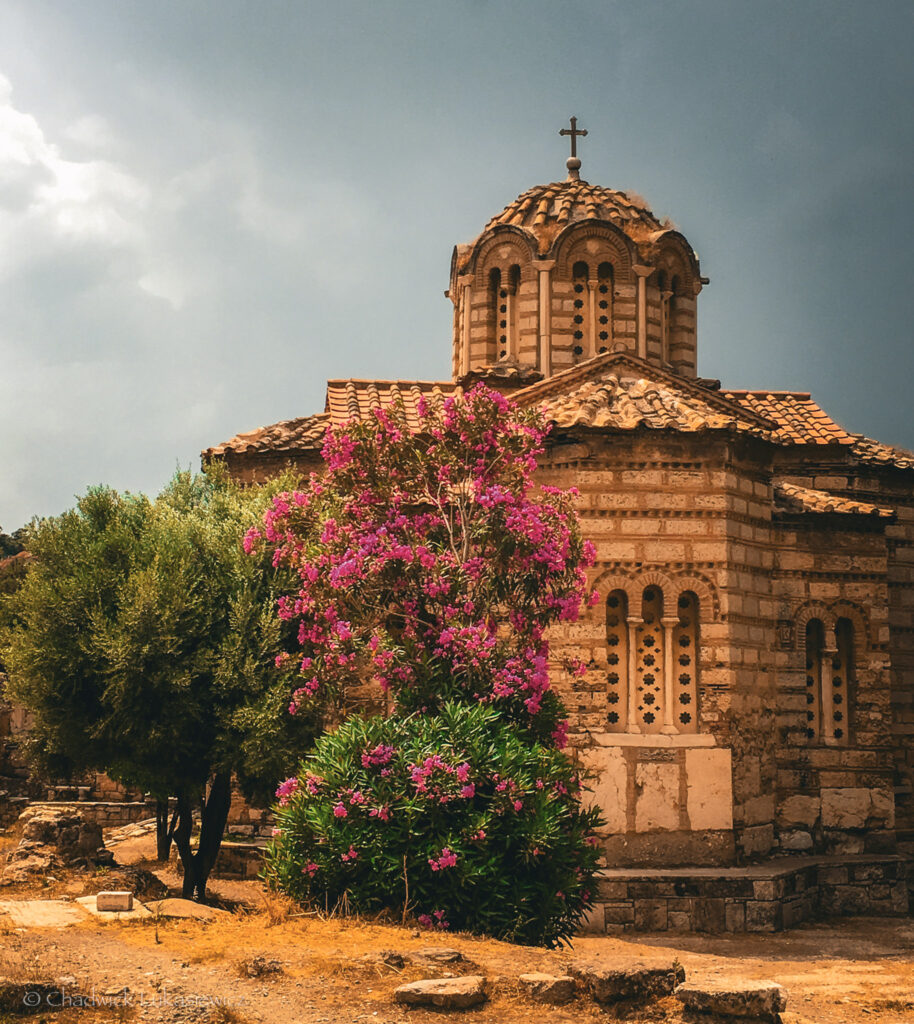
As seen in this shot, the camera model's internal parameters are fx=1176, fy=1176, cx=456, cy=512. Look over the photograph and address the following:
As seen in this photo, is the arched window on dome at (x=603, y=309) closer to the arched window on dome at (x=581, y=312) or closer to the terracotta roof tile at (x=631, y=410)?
the arched window on dome at (x=581, y=312)

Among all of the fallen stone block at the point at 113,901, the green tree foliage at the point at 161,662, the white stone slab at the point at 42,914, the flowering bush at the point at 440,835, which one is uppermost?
the green tree foliage at the point at 161,662

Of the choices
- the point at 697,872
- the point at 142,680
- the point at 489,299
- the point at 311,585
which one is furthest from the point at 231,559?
the point at 489,299

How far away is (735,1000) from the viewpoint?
268 inches

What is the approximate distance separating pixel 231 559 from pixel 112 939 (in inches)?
251

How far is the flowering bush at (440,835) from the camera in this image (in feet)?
30.0

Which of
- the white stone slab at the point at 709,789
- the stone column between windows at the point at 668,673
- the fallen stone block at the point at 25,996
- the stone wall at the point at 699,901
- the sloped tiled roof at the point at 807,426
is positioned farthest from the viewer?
the sloped tiled roof at the point at 807,426

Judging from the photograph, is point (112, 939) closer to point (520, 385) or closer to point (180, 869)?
point (180, 869)

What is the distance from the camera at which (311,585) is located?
11562 mm

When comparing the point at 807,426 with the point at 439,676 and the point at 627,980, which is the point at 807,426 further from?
the point at 627,980

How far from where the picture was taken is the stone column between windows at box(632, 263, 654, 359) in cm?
1962

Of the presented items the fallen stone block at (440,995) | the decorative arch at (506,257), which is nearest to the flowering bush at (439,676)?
the fallen stone block at (440,995)

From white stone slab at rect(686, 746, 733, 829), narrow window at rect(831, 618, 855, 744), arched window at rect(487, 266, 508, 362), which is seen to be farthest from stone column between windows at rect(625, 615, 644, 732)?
arched window at rect(487, 266, 508, 362)

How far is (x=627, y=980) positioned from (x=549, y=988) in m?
0.47

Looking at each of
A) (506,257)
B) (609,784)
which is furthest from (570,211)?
→ (609,784)
